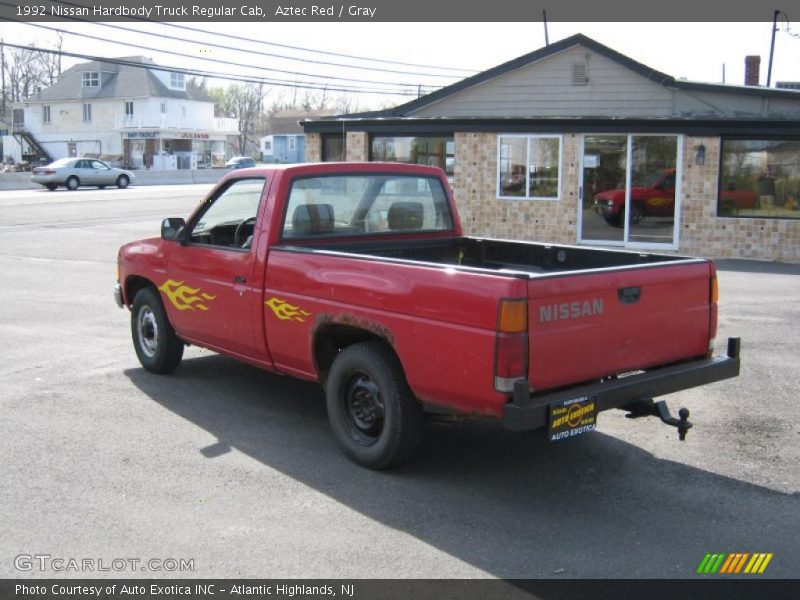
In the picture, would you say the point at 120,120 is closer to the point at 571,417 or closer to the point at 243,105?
the point at 243,105

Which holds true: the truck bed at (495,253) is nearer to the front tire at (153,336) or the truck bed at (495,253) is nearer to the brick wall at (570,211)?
the front tire at (153,336)

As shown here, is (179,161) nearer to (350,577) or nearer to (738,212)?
(738,212)

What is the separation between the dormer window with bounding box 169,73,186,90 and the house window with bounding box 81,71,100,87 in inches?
241

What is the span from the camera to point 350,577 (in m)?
4.02

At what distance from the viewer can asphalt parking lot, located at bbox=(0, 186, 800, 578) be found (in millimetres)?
4246

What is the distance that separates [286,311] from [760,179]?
46.0ft

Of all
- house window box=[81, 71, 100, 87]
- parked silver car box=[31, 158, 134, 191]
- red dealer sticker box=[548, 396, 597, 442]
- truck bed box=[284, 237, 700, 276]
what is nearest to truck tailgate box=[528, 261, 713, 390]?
red dealer sticker box=[548, 396, 597, 442]

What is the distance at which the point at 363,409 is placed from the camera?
551cm

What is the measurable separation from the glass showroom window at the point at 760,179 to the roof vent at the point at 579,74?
4.66 m

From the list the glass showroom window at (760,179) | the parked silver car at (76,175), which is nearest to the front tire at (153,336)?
the glass showroom window at (760,179)

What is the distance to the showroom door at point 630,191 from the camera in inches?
712

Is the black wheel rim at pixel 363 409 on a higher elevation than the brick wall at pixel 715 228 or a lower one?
lower

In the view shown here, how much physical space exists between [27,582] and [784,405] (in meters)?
5.57

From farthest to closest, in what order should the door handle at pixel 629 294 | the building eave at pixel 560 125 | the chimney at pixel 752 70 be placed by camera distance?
the chimney at pixel 752 70
the building eave at pixel 560 125
the door handle at pixel 629 294
